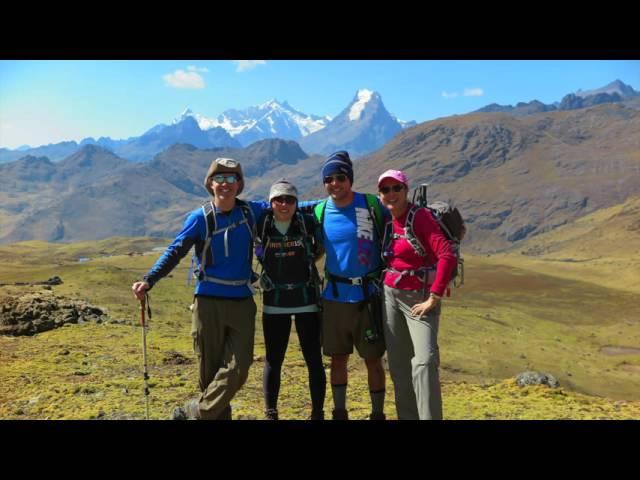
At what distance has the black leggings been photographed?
8.38 m

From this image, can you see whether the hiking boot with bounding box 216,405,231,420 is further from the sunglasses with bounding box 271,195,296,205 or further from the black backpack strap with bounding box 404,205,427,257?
the black backpack strap with bounding box 404,205,427,257

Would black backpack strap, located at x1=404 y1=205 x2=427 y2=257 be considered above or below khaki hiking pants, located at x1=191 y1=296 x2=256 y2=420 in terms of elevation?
above

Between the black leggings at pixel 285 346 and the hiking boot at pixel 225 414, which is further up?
the black leggings at pixel 285 346

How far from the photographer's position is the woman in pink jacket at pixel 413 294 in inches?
298

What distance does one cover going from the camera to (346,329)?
848cm

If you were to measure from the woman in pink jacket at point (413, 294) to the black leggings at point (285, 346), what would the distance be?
3.94ft

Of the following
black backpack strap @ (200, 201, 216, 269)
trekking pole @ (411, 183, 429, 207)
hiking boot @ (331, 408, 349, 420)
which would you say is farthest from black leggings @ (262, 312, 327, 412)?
trekking pole @ (411, 183, 429, 207)

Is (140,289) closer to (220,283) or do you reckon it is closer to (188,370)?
(220,283)

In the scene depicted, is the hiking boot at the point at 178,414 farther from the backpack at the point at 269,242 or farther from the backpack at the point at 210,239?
the backpack at the point at 269,242

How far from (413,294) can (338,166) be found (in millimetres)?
2347

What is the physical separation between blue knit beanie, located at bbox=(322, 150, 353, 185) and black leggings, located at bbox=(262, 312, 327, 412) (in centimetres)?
231

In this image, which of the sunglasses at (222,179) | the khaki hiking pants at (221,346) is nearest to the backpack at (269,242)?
the khaki hiking pants at (221,346)
